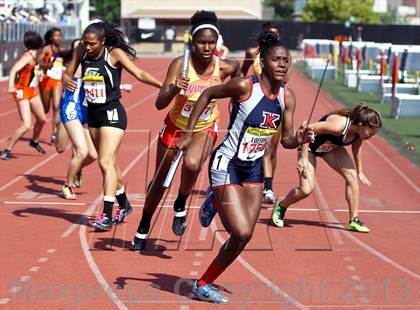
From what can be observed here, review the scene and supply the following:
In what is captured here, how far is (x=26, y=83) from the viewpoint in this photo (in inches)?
708

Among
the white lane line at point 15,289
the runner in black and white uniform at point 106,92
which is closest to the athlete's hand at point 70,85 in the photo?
the runner in black and white uniform at point 106,92

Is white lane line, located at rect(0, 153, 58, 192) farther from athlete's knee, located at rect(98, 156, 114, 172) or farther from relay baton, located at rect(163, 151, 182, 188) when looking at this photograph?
relay baton, located at rect(163, 151, 182, 188)

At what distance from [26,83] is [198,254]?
8.41 meters

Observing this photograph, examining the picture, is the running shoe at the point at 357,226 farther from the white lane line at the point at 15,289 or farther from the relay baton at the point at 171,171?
the white lane line at the point at 15,289

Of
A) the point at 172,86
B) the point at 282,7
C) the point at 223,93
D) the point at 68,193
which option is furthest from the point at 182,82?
the point at 282,7

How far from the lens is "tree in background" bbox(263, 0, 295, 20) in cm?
15200

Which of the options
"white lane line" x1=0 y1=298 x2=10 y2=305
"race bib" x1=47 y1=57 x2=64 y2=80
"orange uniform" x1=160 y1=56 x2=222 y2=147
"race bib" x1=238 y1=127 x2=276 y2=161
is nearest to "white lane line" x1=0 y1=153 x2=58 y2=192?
"race bib" x1=47 y1=57 x2=64 y2=80

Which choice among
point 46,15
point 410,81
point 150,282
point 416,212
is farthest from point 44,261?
point 46,15

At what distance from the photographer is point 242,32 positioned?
286ft

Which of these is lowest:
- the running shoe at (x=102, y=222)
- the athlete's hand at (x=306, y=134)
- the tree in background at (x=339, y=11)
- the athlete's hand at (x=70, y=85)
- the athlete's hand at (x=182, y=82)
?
the tree in background at (x=339, y=11)

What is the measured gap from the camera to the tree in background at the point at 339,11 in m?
100

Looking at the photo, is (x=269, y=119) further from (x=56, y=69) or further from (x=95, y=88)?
(x=56, y=69)

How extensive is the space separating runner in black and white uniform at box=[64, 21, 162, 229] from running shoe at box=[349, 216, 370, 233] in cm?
253

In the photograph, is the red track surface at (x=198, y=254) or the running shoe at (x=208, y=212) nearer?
Answer: the red track surface at (x=198, y=254)
